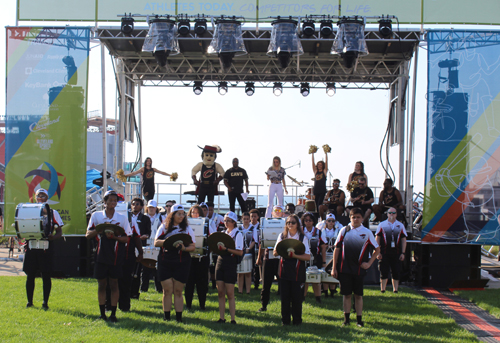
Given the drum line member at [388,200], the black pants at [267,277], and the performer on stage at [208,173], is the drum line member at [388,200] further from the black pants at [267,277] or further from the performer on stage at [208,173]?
the black pants at [267,277]

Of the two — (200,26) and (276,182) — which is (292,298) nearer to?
(276,182)

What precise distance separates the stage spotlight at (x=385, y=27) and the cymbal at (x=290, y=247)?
6.66 metres

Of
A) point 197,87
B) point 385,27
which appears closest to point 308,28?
point 385,27

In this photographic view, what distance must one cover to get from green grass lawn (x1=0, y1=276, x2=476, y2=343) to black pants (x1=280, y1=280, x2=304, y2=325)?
7.4 inches

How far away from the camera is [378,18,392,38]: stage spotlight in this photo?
11375mm

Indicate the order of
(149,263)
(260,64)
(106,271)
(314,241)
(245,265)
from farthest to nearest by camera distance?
1. (260,64)
2. (314,241)
3. (245,265)
4. (149,263)
5. (106,271)

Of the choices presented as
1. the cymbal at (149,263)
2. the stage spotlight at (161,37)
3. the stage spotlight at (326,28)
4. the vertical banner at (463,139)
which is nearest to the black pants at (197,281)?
the cymbal at (149,263)

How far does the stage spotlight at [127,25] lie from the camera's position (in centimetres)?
1149

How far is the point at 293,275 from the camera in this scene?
689 centimetres

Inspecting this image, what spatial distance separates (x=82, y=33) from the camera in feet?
38.4

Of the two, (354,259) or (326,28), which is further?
(326,28)

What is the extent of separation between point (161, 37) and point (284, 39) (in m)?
2.80

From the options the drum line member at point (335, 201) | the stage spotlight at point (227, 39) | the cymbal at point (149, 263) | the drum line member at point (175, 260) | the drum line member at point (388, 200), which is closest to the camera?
the drum line member at point (175, 260)

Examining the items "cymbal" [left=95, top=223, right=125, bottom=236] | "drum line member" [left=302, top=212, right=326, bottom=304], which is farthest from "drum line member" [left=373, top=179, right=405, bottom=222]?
"cymbal" [left=95, top=223, right=125, bottom=236]
